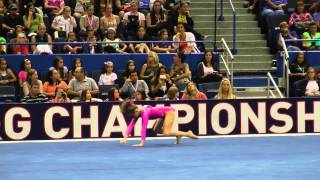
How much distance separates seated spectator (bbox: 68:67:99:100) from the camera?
18.4 meters

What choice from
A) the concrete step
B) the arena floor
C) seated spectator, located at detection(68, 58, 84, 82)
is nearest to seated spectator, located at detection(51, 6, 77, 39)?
seated spectator, located at detection(68, 58, 84, 82)

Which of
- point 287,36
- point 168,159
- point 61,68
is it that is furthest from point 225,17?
point 168,159

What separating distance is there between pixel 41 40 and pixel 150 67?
105 inches

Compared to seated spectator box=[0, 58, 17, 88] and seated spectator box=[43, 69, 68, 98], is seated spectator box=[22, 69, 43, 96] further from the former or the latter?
seated spectator box=[0, 58, 17, 88]

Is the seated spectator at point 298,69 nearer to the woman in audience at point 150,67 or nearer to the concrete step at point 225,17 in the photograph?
the woman in audience at point 150,67

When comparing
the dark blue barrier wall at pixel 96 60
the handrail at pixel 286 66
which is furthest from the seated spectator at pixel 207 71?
the handrail at pixel 286 66

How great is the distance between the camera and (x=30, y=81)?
60.2 ft

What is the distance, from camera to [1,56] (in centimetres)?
1912

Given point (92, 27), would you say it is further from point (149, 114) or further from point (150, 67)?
point (149, 114)

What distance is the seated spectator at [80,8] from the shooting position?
21.1m

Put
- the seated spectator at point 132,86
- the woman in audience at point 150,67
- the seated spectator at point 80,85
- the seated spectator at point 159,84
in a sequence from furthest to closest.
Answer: the woman in audience at point 150,67, the seated spectator at point 159,84, the seated spectator at point 132,86, the seated spectator at point 80,85

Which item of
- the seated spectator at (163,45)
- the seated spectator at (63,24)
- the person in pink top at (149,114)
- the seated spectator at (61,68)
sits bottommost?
the person in pink top at (149,114)

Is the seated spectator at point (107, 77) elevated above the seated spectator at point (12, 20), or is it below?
below

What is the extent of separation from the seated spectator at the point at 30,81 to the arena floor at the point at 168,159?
150cm
